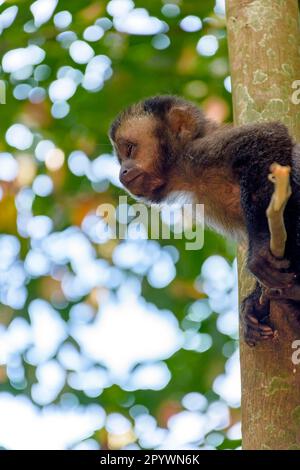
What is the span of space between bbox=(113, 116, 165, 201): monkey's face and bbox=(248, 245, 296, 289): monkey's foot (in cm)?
175

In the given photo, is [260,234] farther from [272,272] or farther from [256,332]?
[256,332]

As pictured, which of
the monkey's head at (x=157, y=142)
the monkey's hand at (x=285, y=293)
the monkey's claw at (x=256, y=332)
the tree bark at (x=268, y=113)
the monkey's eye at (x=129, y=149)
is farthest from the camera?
the monkey's eye at (x=129, y=149)

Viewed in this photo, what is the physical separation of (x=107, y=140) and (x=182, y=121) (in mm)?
2488

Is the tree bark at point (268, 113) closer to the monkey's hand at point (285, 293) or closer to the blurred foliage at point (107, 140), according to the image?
the monkey's hand at point (285, 293)

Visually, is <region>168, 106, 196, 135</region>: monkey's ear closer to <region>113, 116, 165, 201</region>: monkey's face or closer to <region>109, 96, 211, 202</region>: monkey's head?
<region>109, 96, 211, 202</region>: monkey's head

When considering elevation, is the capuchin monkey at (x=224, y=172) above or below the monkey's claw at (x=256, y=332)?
above

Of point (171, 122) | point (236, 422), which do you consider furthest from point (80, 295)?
point (171, 122)

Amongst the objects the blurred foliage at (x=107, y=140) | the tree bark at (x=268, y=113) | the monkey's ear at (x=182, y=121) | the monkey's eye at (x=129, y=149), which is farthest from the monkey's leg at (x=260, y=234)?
the blurred foliage at (x=107, y=140)

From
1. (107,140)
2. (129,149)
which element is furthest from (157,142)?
(107,140)

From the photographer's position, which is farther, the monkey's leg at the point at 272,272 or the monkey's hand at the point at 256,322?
the monkey's hand at the point at 256,322

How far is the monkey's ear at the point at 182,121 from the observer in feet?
21.6
